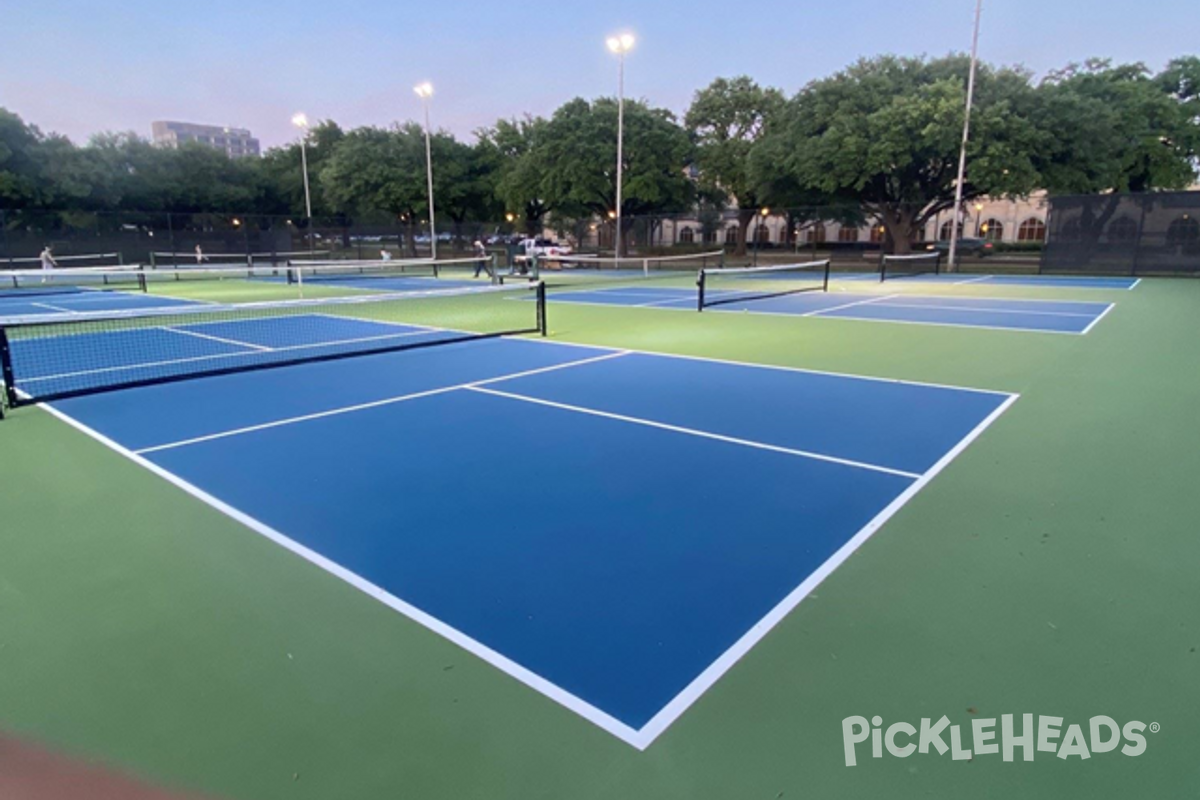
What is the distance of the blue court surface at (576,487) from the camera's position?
3201 millimetres

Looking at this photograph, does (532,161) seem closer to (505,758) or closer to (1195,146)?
(1195,146)

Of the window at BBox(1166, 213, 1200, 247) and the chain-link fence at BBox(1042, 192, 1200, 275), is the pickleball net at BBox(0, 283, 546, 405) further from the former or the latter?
the window at BBox(1166, 213, 1200, 247)

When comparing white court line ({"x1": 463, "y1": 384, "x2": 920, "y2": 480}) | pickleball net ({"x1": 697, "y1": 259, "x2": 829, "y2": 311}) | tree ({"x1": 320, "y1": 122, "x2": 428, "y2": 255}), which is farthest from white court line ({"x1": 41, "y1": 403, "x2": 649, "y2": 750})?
tree ({"x1": 320, "y1": 122, "x2": 428, "y2": 255})

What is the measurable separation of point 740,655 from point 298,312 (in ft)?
49.9

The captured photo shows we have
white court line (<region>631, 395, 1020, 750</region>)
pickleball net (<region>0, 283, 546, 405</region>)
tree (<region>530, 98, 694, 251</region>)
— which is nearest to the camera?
white court line (<region>631, 395, 1020, 750</region>)

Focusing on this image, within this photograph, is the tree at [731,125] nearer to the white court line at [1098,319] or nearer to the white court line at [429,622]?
the white court line at [1098,319]

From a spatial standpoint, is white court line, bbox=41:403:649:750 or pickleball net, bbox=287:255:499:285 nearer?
white court line, bbox=41:403:649:750

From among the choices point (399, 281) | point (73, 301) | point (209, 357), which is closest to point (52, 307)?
point (73, 301)

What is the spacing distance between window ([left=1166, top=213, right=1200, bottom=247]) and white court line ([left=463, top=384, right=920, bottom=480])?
28317 millimetres

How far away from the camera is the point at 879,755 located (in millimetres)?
2475

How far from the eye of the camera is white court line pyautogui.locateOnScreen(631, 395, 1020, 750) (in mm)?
2619

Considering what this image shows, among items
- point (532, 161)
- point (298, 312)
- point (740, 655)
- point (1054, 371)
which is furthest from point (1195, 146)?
point (740, 655)

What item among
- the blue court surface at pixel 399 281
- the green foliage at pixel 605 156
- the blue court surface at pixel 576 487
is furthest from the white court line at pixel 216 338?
the green foliage at pixel 605 156

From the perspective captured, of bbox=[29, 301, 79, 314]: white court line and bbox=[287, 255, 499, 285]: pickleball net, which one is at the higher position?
bbox=[287, 255, 499, 285]: pickleball net
